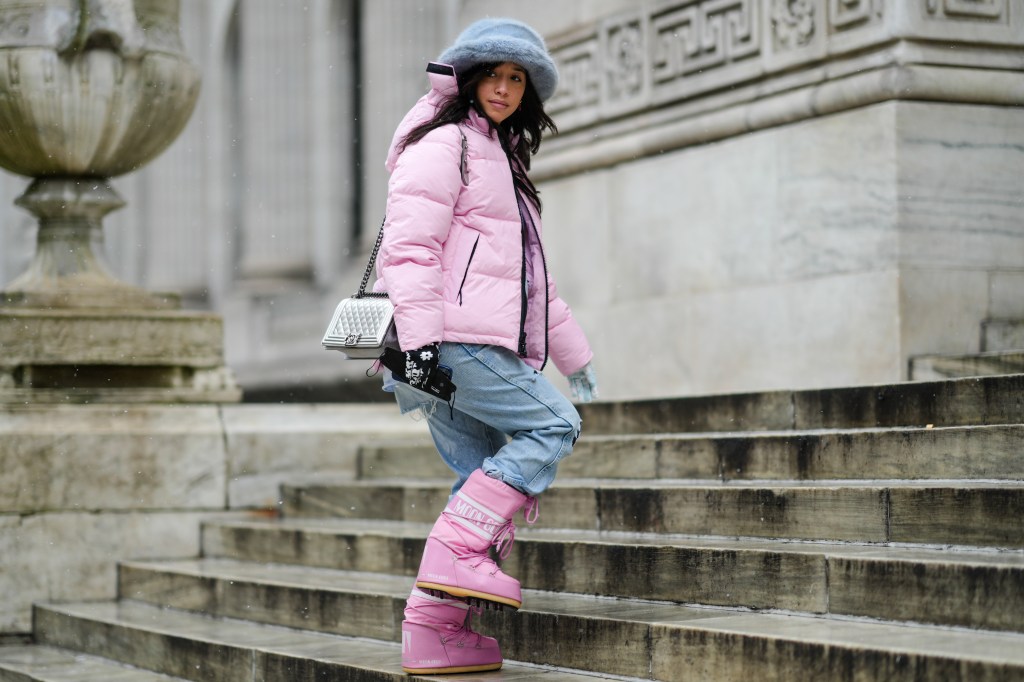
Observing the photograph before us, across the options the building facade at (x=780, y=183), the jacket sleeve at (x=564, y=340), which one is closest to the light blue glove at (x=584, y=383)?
the jacket sleeve at (x=564, y=340)

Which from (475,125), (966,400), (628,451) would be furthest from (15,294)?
(966,400)

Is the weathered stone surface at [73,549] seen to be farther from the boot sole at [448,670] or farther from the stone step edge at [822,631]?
the boot sole at [448,670]

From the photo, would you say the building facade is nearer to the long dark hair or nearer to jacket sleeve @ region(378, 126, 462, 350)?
the long dark hair

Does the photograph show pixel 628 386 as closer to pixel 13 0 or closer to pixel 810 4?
pixel 810 4

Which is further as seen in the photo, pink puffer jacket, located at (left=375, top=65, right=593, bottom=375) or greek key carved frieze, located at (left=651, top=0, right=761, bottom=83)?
greek key carved frieze, located at (left=651, top=0, right=761, bottom=83)

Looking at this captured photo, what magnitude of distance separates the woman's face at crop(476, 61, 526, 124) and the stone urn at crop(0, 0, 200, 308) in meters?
3.85

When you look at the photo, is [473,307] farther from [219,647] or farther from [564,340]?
[219,647]

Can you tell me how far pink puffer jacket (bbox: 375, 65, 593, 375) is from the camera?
4.67 meters

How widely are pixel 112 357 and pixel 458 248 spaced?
3.84 m

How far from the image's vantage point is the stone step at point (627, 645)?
4137 mm

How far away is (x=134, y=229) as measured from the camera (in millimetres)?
26266

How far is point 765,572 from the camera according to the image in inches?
199

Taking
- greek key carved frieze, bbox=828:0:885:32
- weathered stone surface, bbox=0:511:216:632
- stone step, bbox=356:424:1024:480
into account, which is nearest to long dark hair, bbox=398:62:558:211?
stone step, bbox=356:424:1024:480

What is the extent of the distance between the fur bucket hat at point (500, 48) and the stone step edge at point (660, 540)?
1.61 metres
